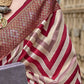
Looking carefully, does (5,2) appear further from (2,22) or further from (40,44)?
(40,44)

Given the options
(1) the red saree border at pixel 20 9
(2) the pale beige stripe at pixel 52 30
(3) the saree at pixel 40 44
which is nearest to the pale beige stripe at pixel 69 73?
(3) the saree at pixel 40 44

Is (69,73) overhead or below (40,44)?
below

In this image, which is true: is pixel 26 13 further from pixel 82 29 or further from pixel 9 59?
pixel 82 29

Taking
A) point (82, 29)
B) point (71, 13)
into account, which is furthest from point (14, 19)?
point (71, 13)

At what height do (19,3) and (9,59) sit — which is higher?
(19,3)

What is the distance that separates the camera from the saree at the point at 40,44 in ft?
2.99

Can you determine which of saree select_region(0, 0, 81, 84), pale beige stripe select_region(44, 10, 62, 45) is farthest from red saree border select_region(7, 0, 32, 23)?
pale beige stripe select_region(44, 10, 62, 45)

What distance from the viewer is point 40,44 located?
0.94m

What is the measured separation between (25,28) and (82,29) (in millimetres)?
2349

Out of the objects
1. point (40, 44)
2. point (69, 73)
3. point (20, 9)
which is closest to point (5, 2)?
point (20, 9)

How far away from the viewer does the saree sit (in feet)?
2.99

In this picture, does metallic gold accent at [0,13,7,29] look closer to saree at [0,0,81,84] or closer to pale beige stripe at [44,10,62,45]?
saree at [0,0,81,84]

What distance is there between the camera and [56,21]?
97cm

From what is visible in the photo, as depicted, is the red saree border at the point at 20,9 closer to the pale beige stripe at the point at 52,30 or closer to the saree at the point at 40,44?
the saree at the point at 40,44
